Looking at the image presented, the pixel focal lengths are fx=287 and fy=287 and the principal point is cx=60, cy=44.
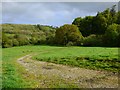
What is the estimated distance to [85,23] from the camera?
10600cm

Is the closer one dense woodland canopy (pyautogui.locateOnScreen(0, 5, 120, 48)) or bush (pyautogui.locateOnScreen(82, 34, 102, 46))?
dense woodland canopy (pyautogui.locateOnScreen(0, 5, 120, 48))

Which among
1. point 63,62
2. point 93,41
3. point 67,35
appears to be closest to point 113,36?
point 93,41

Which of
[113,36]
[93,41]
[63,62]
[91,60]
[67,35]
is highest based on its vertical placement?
[67,35]

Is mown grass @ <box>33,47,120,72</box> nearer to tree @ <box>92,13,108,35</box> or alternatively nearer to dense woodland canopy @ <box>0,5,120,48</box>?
dense woodland canopy @ <box>0,5,120,48</box>

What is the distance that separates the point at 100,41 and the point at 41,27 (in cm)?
8279

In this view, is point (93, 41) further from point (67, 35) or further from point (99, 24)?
point (99, 24)

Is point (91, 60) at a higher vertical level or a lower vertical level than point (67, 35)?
lower

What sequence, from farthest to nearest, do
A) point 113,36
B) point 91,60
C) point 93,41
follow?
1. point 93,41
2. point 113,36
3. point 91,60

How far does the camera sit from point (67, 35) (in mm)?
93312

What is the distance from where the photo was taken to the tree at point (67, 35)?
91.2 meters

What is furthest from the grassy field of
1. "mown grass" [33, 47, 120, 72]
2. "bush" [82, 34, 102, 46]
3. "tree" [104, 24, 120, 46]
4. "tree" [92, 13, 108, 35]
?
"tree" [92, 13, 108, 35]

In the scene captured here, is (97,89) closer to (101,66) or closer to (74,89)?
(74,89)

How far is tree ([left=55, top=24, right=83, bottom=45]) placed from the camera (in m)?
91.2

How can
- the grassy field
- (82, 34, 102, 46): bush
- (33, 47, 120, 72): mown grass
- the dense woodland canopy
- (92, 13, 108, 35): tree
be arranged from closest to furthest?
the grassy field → (33, 47, 120, 72): mown grass → the dense woodland canopy → (82, 34, 102, 46): bush → (92, 13, 108, 35): tree
